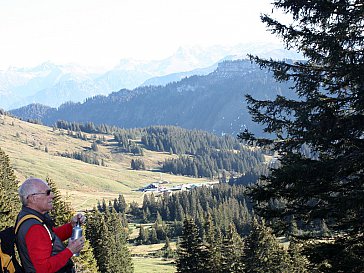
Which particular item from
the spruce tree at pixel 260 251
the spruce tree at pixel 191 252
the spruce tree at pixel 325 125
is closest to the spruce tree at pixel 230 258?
the spruce tree at pixel 260 251

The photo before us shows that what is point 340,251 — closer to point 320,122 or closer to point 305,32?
point 320,122

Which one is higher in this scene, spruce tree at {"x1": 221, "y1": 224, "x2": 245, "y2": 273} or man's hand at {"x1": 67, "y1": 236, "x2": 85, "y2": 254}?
man's hand at {"x1": 67, "y1": 236, "x2": 85, "y2": 254}

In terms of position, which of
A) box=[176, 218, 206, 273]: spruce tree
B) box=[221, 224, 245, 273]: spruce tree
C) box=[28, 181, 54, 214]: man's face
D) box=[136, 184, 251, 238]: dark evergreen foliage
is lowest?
box=[136, 184, 251, 238]: dark evergreen foliage

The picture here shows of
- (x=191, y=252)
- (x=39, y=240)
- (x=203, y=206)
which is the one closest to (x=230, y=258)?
(x=191, y=252)

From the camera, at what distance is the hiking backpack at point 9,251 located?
6.73 m

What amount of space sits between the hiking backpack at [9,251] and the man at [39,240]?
10 cm

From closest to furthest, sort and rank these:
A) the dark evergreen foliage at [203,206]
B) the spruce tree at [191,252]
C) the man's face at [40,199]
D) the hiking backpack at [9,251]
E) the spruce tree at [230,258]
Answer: the hiking backpack at [9,251]
the man's face at [40,199]
the spruce tree at [191,252]
the spruce tree at [230,258]
the dark evergreen foliage at [203,206]

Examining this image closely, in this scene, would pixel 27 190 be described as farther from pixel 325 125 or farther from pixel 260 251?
pixel 260 251

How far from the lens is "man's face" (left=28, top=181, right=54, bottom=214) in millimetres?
7129

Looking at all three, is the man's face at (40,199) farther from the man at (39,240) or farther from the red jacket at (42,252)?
the red jacket at (42,252)

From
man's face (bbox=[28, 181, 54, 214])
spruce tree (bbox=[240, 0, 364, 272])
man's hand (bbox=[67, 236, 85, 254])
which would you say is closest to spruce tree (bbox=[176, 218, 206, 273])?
spruce tree (bbox=[240, 0, 364, 272])

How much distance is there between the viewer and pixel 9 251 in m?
6.82

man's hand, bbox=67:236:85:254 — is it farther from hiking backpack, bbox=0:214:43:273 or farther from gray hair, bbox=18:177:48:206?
gray hair, bbox=18:177:48:206

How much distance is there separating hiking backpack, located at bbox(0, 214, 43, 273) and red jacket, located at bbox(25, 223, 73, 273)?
0.28 metres
